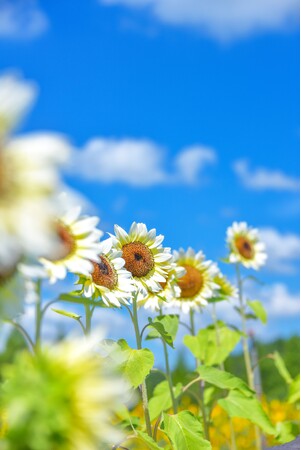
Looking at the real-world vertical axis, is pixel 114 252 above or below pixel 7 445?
above

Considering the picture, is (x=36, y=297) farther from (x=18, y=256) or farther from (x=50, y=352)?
(x=50, y=352)

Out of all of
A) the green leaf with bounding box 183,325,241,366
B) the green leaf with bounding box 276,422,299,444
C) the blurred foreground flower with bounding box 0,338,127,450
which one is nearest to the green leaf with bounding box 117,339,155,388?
the blurred foreground flower with bounding box 0,338,127,450

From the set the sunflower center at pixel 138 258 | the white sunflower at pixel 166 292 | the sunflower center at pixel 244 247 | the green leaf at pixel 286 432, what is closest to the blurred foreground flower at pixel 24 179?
the sunflower center at pixel 138 258

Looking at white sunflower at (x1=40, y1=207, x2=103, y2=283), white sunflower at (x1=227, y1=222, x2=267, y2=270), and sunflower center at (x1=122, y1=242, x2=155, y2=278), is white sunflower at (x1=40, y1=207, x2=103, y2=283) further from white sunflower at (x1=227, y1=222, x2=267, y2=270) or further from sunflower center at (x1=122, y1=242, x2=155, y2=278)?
white sunflower at (x1=227, y1=222, x2=267, y2=270)

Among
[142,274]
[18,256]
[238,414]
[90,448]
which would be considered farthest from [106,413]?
[238,414]

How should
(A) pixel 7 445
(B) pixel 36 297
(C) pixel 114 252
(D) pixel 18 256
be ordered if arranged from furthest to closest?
(C) pixel 114 252
(B) pixel 36 297
(D) pixel 18 256
(A) pixel 7 445

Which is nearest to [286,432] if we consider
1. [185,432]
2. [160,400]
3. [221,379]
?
[160,400]
